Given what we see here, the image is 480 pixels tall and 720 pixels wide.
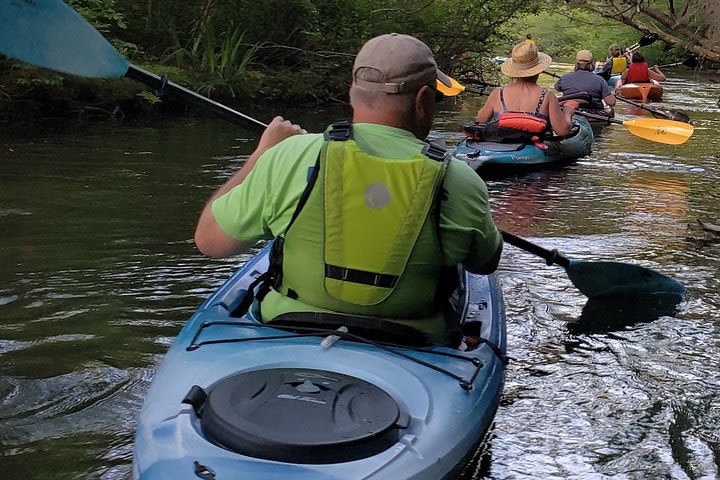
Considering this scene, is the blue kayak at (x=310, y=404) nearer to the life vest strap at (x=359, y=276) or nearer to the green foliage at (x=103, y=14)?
the life vest strap at (x=359, y=276)

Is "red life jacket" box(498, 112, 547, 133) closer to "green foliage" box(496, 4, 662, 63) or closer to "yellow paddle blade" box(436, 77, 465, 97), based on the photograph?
"yellow paddle blade" box(436, 77, 465, 97)

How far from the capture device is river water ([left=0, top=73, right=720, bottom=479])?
2.74 meters

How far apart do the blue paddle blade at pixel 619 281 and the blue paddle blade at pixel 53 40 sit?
7.73 ft

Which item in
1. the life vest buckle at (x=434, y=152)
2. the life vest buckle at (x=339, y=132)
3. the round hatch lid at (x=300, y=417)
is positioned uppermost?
the life vest buckle at (x=339, y=132)

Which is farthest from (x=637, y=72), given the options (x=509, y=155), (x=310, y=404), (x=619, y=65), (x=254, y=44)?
(x=310, y=404)

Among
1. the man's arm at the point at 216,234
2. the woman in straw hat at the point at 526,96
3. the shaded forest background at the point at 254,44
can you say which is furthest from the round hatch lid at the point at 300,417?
the shaded forest background at the point at 254,44

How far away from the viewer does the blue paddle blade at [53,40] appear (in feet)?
10.5

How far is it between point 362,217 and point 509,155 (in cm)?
498

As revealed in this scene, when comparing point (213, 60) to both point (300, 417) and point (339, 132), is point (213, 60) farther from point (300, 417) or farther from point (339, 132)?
point (300, 417)

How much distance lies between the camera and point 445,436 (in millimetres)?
2037

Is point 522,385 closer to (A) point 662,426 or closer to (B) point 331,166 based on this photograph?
(A) point 662,426

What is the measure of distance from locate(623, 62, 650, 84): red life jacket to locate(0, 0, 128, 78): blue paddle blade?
42.0 feet

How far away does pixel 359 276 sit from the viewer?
228 centimetres

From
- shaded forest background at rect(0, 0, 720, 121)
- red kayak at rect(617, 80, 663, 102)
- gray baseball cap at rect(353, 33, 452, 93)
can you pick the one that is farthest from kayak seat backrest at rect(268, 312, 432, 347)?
red kayak at rect(617, 80, 663, 102)
